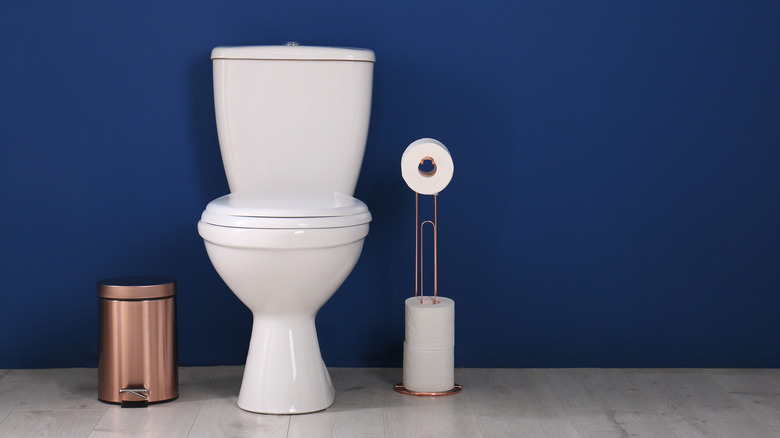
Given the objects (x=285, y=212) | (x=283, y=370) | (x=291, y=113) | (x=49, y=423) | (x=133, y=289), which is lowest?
(x=49, y=423)

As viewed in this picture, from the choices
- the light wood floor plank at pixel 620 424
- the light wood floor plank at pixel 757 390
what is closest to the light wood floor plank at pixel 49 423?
the light wood floor plank at pixel 620 424

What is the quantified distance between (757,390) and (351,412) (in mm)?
1056

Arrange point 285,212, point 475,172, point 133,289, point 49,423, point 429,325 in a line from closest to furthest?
point 285,212 → point 49,423 → point 133,289 → point 429,325 → point 475,172

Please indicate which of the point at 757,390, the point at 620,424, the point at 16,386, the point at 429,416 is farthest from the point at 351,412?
the point at 757,390

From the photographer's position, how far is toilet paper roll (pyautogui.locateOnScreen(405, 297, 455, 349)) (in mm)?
2137

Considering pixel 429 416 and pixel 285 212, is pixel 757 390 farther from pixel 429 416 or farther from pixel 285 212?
pixel 285 212

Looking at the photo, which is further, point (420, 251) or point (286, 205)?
point (420, 251)

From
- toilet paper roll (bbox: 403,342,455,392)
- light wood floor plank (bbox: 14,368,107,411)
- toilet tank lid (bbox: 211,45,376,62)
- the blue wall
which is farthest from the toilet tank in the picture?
light wood floor plank (bbox: 14,368,107,411)

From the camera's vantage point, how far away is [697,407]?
2.06 m

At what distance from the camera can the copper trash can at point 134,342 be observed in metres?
2.04

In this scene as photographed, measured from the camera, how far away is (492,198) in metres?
2.33

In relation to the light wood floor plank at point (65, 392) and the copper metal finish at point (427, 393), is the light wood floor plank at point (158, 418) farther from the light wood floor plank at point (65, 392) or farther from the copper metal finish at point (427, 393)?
the copper metal finish at point (427, 393)

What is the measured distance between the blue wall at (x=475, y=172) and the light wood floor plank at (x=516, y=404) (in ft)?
0.32

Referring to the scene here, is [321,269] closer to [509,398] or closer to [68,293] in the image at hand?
[509,398]
